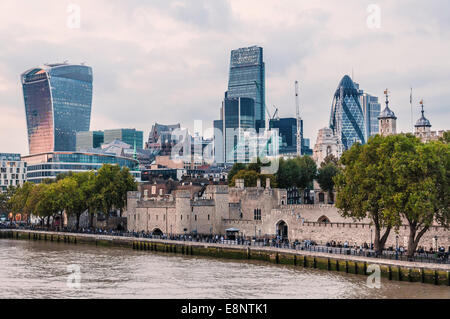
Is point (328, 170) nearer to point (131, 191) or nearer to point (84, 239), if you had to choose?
point (131, 191)

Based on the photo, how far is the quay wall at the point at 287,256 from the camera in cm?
4894

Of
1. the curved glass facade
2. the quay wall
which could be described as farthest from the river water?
the curved glass facade

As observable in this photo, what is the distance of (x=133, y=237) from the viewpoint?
85875 mm

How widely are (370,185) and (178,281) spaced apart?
66.3 feet

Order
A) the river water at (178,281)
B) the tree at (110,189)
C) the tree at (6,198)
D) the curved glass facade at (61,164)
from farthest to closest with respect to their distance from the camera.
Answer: the curved glass facade at (61,164), the tree at (6,198), the tree at (110,189), the river water at (178,281)

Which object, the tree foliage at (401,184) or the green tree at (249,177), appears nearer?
the tree foliage at (401,184)

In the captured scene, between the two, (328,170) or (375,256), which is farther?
(328,170)

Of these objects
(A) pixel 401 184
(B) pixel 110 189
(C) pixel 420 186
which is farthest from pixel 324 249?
(B) pixel 110 189

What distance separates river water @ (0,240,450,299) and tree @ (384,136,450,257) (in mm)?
6945

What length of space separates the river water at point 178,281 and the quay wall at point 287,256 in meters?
1.12

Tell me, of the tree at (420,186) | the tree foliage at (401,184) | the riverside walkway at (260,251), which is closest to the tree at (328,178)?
the riverside walkway at (260,251)

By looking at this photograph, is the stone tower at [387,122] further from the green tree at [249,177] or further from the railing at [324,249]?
the railing at [324,249]
